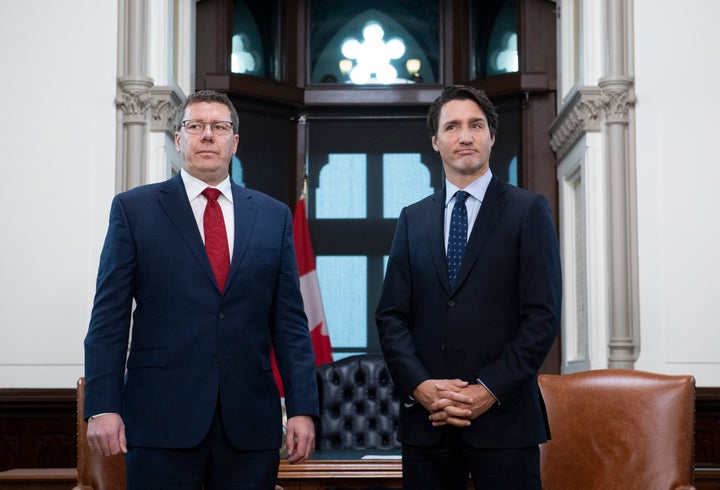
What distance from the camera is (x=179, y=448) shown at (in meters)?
2.49


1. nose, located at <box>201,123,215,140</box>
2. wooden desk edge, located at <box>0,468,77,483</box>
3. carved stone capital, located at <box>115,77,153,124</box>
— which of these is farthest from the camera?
carved stone capital, located at <box>115,77,153,124</box>

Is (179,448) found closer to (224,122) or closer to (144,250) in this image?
(144,250)

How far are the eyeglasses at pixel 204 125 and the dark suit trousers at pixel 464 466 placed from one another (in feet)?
3.10

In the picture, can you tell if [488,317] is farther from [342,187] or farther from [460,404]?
[342,187]

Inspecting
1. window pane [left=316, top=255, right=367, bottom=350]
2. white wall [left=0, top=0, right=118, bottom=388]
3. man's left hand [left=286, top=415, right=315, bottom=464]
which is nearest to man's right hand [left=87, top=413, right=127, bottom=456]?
man's left hand [left=286, top=415, right=315, bottom=464]

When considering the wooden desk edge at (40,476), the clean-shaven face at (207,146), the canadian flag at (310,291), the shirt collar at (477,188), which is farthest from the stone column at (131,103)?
the shirt collar at (477,188)

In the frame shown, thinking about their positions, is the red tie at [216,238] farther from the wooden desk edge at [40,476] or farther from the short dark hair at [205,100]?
the wooden desk edge at [40,476]

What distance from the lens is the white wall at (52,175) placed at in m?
5.29

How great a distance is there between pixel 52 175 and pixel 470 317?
3.26 metres

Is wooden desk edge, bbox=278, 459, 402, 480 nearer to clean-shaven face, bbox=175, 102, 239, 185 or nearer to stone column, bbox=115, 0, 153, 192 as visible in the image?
clean-shaven face, bbox=175, 102, 239, 185

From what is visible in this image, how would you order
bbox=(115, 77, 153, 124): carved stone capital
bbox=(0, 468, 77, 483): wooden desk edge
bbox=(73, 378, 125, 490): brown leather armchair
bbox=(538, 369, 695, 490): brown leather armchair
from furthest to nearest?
bbox=(115, 77, 153, 124): carved stone capital
bbox=(0, 468, 77, 483): wooden desk edge
bbox=(73, 378, 125, 490): brown leather armchair
bbox=(538, 369, 695, 490): brown leather armchair

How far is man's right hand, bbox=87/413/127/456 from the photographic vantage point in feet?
8.11

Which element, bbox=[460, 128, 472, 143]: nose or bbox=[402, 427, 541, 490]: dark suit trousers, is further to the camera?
bbox=[460, 128, 472, 143]: nose

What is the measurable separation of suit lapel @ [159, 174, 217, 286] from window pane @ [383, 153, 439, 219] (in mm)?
4269
